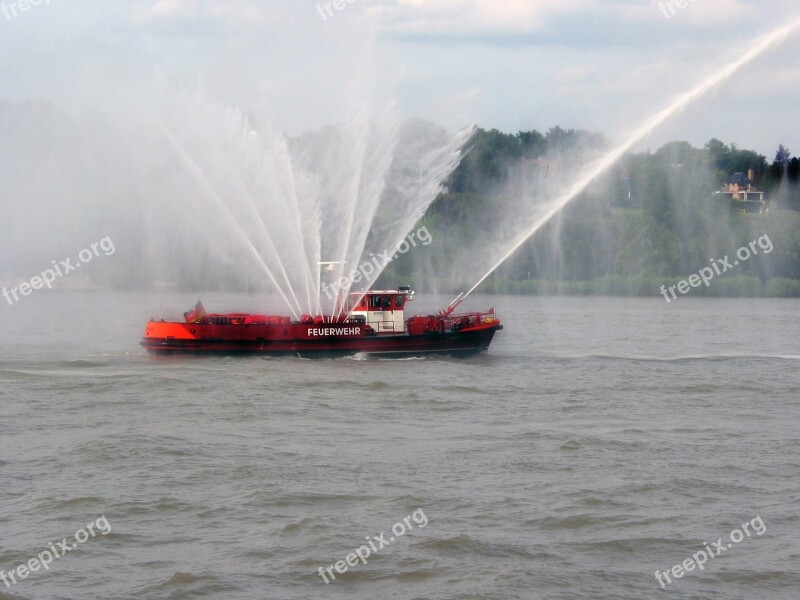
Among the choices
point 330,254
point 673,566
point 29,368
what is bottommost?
point 673,566

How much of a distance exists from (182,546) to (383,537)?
9.99 feet

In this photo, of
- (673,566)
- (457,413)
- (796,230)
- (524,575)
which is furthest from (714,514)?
(796,230)

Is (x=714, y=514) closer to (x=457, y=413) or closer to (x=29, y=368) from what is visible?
(x=457, y=413)

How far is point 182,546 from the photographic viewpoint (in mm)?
15430

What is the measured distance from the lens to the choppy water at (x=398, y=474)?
570 inches

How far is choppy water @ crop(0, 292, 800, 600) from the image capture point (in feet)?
47.5
